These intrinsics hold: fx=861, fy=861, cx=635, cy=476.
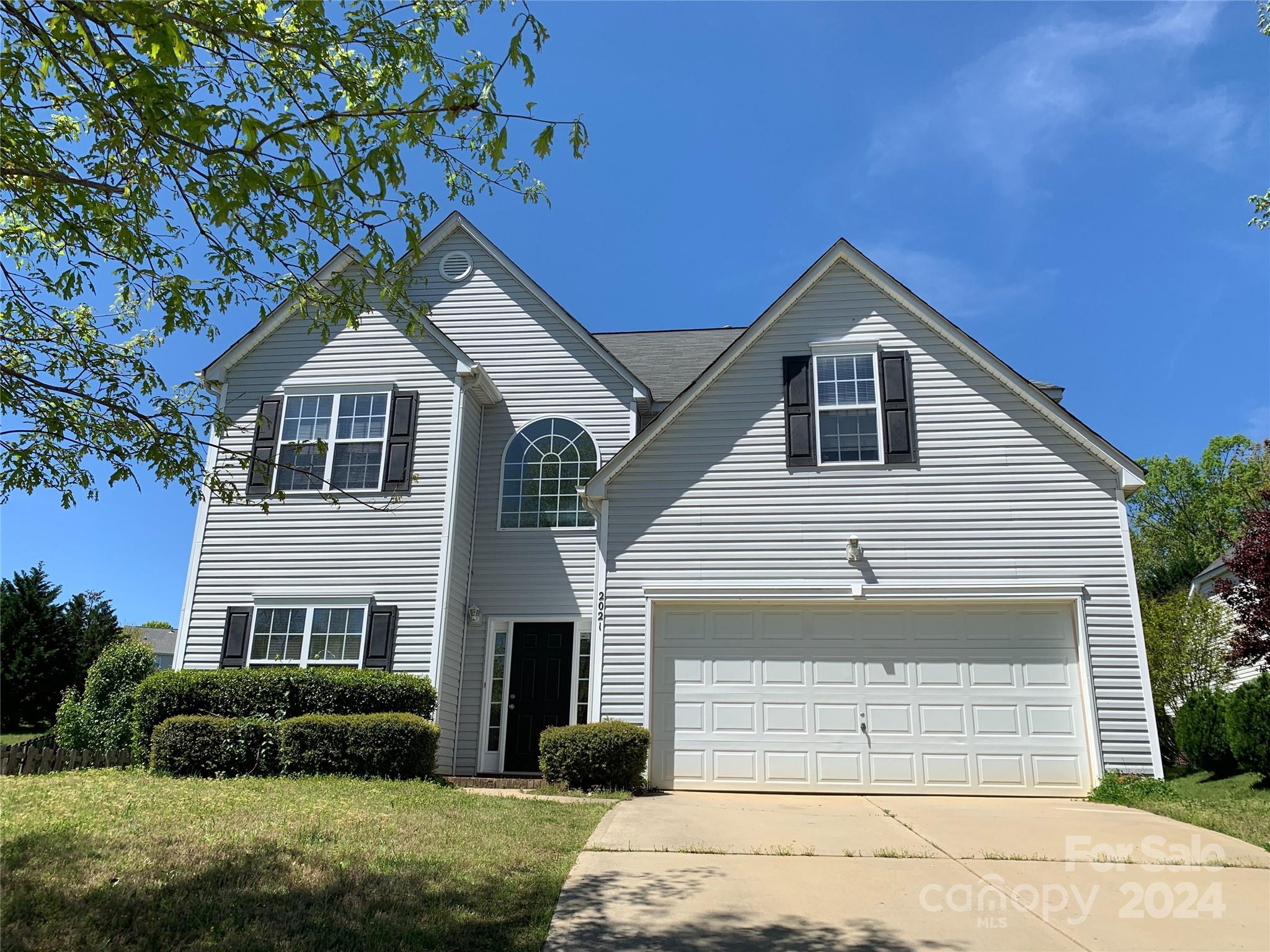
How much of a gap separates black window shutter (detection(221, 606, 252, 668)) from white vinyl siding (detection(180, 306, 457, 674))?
158 mm

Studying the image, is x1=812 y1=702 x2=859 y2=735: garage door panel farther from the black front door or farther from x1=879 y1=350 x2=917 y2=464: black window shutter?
the black front door

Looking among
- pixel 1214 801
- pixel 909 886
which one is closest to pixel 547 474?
pixel 909 886

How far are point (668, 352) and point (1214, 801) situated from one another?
455 inches

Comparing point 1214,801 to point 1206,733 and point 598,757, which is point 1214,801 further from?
point 598,757

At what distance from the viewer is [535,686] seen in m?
13.7

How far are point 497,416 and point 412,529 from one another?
2611 mm

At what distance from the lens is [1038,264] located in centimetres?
1532

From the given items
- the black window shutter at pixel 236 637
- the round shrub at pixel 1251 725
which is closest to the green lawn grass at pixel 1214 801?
the round shrub at pixel 1251 725

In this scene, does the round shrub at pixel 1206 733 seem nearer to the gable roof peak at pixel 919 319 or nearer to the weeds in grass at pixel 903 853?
the gable roof peak at pixel 919 319

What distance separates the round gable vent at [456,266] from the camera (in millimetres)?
15852

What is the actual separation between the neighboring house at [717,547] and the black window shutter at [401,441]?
0.04 metres

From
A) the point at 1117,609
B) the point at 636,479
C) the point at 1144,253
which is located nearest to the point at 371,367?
the point at 636,479

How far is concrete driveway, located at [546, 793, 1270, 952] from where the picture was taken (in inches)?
189

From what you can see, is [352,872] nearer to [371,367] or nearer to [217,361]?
[371,367]
